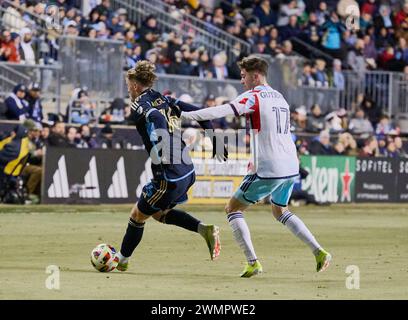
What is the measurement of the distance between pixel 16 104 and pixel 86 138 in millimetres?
1855

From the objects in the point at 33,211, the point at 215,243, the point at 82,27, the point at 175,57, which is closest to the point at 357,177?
the point at 175,57

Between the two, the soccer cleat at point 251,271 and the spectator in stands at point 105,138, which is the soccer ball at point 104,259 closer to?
the soccer cleat at point 251,271

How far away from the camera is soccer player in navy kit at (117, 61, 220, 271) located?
1249cm

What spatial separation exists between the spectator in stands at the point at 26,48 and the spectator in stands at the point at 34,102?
1.52 m

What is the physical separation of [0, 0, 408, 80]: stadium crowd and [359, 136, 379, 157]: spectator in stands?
414cm

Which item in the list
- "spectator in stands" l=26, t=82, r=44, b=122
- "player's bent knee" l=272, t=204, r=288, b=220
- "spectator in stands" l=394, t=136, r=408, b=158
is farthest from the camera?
"spectator in stands" l=394, t=136, r=408, b=158

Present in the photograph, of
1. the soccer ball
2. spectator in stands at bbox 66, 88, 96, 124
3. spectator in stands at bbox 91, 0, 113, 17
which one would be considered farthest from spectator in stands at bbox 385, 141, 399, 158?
the soccer ball

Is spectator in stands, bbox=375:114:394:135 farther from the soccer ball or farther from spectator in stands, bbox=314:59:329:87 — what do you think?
the soccer ball

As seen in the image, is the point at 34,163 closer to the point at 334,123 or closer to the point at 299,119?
the point at 299,119

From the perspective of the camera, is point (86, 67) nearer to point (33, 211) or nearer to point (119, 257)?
point (33, 211)

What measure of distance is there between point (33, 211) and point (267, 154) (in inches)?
473

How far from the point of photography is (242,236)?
12.5 m

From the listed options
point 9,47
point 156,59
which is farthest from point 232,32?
point 9,47

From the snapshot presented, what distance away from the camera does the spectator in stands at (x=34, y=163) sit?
25562 millimetres
